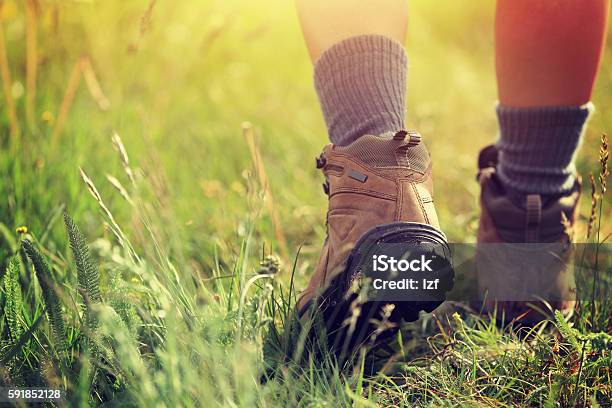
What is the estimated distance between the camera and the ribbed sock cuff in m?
1.40

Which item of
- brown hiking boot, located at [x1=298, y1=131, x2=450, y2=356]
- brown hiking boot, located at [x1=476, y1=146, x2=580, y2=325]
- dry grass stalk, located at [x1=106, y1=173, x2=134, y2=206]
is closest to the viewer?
dry grass stalk, located at [x1=106, y1=173, x2=134, y2=206]

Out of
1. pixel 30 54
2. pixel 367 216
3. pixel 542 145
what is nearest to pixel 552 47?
Result: pixel 542 145

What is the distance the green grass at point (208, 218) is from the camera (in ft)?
3.68

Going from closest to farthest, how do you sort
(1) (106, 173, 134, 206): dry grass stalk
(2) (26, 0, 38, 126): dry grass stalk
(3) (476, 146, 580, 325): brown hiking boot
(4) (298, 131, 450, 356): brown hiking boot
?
(1) (106, 173, 134, 206): dry grass stalk
(4) (298, 131, 450, 356): brown hiking boot
(3) (476, 146, 580, 325): brown hiking boot
(2) (26, 0, 38, 126): dry grass stalk

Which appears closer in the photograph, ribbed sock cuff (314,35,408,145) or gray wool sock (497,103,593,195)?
ribbed sock cuff (314,35,408,145)

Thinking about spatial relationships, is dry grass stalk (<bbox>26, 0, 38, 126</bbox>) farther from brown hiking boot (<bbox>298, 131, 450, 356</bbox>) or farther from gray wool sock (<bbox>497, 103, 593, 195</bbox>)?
gray wool sock (<bbox>497, 103, 593, 195</bbox>)

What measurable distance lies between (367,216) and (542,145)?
0.51 m

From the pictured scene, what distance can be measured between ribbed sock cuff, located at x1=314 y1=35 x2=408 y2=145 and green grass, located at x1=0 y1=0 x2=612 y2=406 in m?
0.22

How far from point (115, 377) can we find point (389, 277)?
0.48m

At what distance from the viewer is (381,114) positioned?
1391 millimetres

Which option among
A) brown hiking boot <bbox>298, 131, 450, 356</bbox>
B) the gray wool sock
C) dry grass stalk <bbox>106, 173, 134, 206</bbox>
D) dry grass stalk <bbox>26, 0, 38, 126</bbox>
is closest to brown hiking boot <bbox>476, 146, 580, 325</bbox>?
the gray wool sock

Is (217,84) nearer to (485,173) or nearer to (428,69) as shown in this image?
(428,69)

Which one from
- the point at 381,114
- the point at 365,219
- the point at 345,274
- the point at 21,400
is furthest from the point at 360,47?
the point at 21,400

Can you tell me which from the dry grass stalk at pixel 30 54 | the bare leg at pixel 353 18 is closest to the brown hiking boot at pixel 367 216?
the bare leg at pixel 353 18
